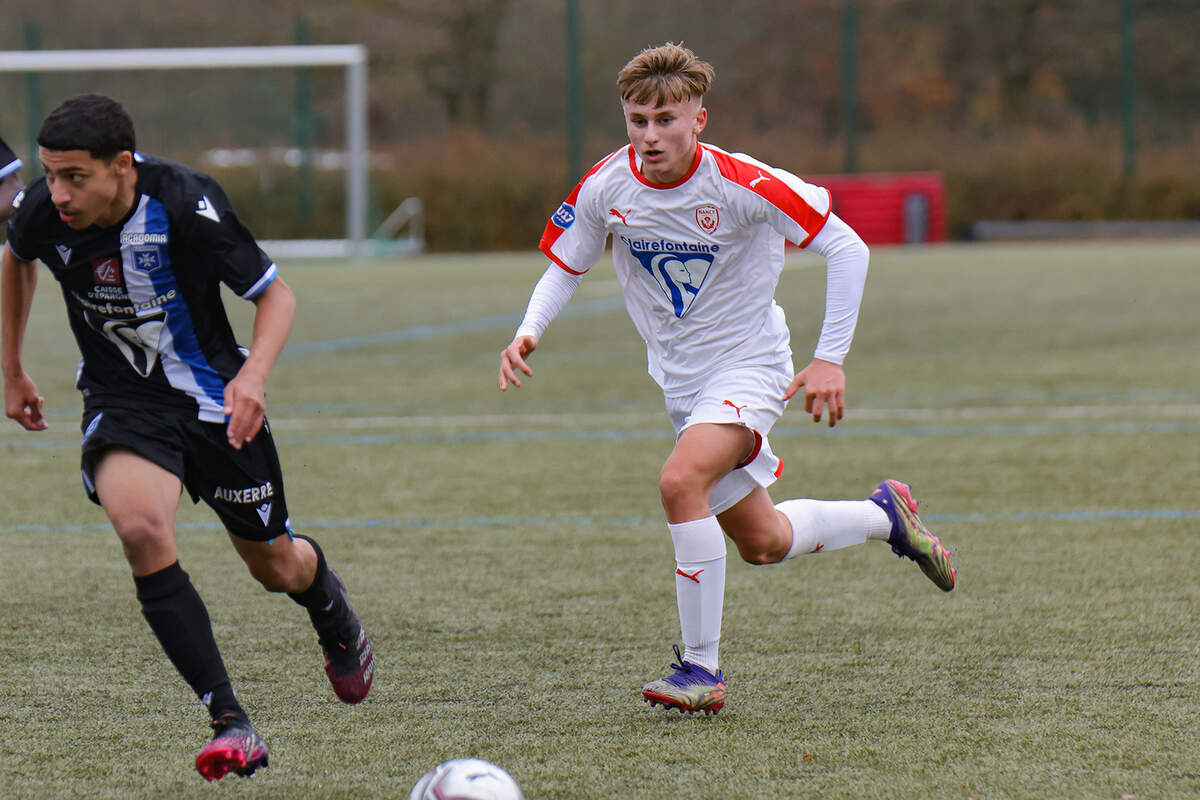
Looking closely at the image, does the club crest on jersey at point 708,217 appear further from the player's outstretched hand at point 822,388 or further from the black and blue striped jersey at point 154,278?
the black and blue striped jersey at point 154,278

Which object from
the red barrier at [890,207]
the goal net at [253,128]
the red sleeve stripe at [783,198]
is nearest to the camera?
the red sleeve stripe at [783,198]

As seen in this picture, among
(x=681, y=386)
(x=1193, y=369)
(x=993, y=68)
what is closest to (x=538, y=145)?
(x=993, y=68)

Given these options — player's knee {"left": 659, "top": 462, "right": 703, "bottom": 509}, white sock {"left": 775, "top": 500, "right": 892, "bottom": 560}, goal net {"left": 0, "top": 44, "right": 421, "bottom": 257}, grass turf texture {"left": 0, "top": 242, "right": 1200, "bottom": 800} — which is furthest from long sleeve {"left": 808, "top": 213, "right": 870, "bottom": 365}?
goal net {"left": 0, "top": 44, "right": 421, "bottom": 257}

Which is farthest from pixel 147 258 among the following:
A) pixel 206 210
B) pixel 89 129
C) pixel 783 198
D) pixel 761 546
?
pixel 761 546

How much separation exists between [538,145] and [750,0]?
916 centimetres

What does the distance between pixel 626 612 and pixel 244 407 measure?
174cm

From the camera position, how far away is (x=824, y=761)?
3.33 m

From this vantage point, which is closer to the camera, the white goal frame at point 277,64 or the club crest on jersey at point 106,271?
the club crest on jersey at point 106,271

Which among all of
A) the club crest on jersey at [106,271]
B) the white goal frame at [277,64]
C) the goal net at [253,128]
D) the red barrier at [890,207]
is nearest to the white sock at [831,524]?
the club crest on jersey at [106,271]

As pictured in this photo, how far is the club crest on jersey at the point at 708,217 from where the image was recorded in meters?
4.07

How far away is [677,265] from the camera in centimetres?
414

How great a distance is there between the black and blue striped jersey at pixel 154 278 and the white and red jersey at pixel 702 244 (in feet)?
3.32

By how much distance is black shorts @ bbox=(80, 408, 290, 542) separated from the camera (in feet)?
11.3

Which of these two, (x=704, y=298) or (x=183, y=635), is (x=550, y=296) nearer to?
(x=704, y=298)
